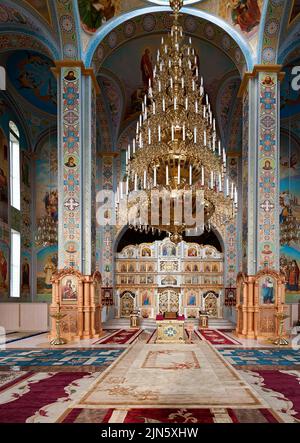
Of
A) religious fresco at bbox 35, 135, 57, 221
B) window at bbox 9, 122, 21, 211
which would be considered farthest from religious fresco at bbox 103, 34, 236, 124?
window at bbox 9, 122, 21, 211

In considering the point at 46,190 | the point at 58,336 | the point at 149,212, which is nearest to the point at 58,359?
the point at 58,336

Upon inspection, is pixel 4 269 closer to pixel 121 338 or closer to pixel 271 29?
pixel 121 338

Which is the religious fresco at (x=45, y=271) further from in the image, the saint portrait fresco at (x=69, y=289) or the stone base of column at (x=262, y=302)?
the stone base of column at (x=262, y=302)

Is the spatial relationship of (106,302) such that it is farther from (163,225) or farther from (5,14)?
(5,14)

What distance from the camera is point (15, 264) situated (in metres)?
16.9

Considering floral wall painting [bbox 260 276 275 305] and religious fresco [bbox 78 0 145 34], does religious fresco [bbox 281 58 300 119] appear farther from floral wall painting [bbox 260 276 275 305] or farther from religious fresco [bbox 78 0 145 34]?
floral wall painting [bbox 260 276 275 305]

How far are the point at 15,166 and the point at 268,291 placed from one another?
11.3 m

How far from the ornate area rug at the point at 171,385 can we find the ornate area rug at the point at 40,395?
0.87 feet

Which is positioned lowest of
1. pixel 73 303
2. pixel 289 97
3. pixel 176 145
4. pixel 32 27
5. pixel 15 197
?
pixel 73 303

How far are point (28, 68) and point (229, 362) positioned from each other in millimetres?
12793

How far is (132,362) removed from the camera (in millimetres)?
7668
